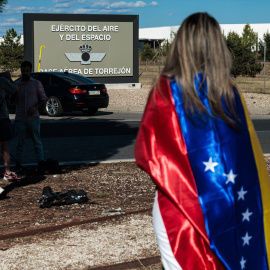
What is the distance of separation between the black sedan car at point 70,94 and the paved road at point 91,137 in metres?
0.39

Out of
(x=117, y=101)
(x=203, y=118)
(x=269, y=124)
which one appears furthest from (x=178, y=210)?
(x=117, y=101)

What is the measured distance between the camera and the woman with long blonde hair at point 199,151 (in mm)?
2863

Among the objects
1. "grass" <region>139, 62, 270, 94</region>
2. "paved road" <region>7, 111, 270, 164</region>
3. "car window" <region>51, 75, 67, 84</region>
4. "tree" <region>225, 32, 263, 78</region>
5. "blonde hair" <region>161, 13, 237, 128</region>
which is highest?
"tree" <region>225, 32, 263, 78</region>

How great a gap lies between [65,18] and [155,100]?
29742 millimetres

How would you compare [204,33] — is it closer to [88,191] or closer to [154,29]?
[88,191]

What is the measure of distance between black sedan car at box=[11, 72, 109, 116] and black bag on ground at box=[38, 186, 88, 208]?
41.7 feet

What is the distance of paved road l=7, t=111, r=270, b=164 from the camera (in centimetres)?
1163

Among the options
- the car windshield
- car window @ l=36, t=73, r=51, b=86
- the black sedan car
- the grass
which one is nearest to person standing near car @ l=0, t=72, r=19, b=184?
the black sedan car

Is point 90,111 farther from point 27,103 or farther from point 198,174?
point 198,174

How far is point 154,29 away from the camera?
121812 millimetres

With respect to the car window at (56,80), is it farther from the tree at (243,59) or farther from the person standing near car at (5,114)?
the tree at (243,59)

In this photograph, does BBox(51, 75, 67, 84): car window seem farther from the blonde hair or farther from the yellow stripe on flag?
the blonde hair

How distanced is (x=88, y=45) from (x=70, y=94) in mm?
12490

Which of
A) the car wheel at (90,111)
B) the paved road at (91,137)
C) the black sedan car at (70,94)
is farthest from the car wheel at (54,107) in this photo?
the car wheel at (90,111)
